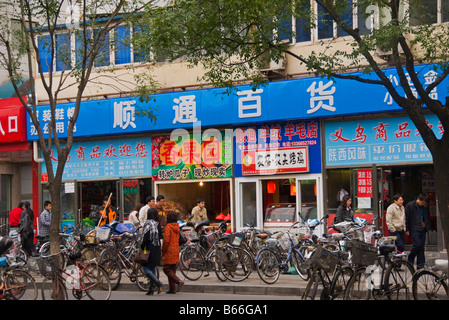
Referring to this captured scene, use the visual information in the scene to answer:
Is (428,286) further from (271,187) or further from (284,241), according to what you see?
(271,187)

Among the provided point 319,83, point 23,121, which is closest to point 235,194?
point 319,83

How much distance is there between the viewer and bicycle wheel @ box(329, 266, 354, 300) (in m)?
10.6

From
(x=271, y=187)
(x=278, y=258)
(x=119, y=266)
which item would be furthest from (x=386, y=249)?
(x=271, y=187)

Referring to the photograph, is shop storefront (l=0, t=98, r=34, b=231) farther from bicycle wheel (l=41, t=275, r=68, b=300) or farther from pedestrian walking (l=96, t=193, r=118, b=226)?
bicycle wheel (l=41, t=275, r=68, b=300)

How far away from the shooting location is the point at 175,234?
14.1 m

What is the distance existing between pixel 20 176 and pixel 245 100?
12.2 metres

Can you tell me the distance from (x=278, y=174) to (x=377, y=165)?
2.93 meters

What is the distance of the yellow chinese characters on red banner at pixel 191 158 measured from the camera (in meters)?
20.2

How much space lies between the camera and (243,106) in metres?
19.3

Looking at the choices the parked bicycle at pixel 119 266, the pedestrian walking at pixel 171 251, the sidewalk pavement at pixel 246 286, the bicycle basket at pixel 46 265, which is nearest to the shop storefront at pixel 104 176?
the sidewalk pavement at pixel 246 286

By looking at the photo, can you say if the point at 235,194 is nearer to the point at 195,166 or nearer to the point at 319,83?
the point at 195,166

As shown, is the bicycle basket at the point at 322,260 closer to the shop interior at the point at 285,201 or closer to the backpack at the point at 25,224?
the shop interior at the point at 285,201

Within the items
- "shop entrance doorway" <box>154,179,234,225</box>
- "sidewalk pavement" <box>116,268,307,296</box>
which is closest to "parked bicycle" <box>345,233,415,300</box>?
"sidewalk pavement" <box>116,268,307,296</box>

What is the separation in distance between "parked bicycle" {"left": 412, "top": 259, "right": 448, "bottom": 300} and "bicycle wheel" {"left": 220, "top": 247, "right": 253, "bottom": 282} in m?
5.13
